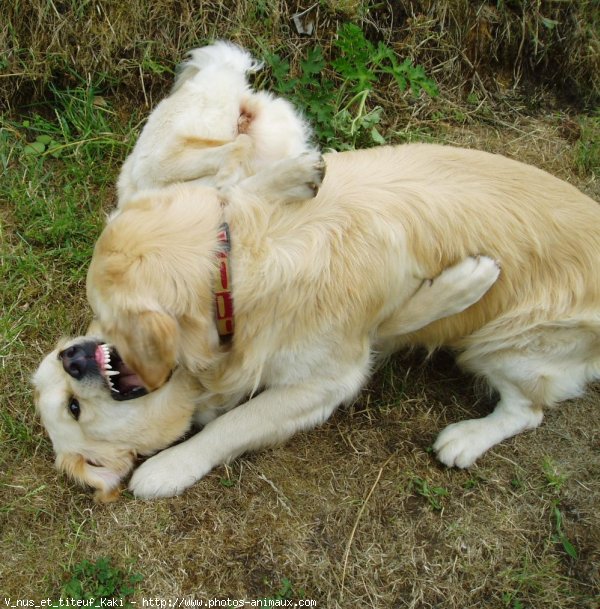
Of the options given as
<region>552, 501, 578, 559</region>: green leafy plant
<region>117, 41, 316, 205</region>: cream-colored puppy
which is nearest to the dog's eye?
<region>117, 41, 316, 205</region>: cream-colored puppy

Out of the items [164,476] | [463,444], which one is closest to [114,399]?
[164,476]

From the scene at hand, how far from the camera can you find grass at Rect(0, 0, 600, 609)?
263 centimetres

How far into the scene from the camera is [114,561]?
2.64m

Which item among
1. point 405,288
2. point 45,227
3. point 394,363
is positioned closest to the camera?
point 405,288

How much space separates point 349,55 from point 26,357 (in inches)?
95.7

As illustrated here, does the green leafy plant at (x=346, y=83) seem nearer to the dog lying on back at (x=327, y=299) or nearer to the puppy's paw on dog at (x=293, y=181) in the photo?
the dog lying on back at (x=327, y=299)

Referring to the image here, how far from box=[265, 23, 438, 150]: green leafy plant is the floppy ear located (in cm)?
188

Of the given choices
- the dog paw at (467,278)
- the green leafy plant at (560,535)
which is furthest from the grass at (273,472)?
the dog paw at (467,278)

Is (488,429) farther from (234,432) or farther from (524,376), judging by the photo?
(234,432)

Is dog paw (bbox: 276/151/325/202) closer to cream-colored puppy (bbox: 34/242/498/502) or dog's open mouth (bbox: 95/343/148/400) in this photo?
cream-colored puppy (bbox: 34/242/498/502)

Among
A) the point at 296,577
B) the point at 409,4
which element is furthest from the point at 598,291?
the point at 409,4

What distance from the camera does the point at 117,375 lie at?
2.43 meters

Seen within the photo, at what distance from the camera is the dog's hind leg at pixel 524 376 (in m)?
2.76

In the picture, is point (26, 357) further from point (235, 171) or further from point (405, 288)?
point (405, 288)
